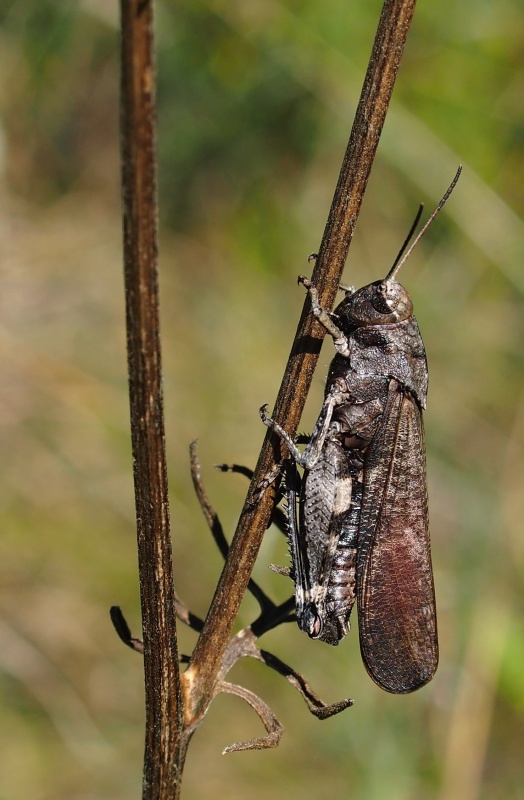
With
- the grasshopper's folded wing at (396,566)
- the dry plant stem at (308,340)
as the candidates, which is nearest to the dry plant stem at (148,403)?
the dry plant stem at (308,340)

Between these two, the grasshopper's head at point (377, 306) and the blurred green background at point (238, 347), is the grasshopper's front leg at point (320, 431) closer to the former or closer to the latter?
the grasshopper's head at point (377, 306)

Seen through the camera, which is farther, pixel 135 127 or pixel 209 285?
pixel 209 285

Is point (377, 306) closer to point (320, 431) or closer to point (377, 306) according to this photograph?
point (377, 306)

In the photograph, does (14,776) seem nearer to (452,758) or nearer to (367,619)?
(452,758)

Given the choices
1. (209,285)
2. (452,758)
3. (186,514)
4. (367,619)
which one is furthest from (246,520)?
(209,285)

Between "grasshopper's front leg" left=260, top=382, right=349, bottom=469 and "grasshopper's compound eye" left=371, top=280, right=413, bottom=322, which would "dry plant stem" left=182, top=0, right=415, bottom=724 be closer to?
"grasshopper's front leg" left=260, top=382, right=349, bottom=469
